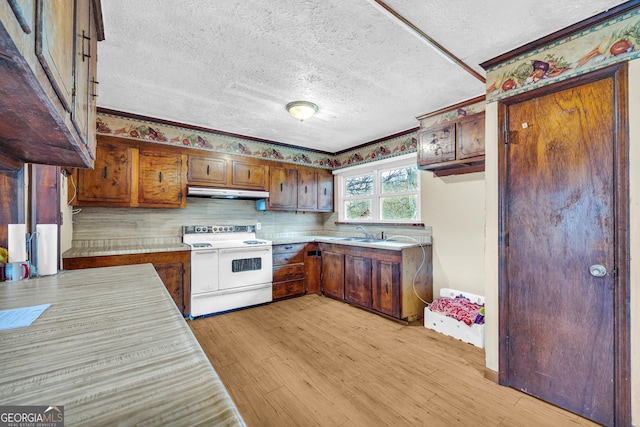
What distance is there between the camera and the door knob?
1.56 metres

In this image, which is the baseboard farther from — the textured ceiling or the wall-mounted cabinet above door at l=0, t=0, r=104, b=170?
the wall-mounted cabinet above door at l=0, t=0, r=104, b=170

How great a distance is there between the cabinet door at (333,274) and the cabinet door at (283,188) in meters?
0.98

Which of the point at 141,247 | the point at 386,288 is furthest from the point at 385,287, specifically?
the point at 141,247

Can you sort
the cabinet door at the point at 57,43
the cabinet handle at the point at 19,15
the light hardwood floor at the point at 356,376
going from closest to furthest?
the cabinet handle at the point at 19,15
the cabinet door at the point at 57,43
the light hardwood floor at the point at 356,376

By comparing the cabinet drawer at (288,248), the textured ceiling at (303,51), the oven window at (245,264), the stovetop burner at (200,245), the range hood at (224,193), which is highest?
the textured ceiling at (303,51)

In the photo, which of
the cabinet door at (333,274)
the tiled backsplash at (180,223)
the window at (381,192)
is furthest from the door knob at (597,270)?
the cabinet door at (333,274)

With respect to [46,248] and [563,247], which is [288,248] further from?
[563,247]

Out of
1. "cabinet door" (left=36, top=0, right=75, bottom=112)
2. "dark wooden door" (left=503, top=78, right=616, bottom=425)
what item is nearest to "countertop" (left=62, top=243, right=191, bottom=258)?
"cabinet door" (left=36, top=0, right=75, bottom=112)

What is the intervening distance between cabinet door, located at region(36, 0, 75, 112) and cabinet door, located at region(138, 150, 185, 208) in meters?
2.59

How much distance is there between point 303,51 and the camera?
192 cm

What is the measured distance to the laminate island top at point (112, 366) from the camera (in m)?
0.49

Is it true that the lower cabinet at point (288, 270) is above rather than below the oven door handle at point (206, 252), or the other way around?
below

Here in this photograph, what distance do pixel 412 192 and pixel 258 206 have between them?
230cm

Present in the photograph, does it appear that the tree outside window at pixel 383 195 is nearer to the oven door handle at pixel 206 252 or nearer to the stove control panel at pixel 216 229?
the stove control panel at pixel 216 229
